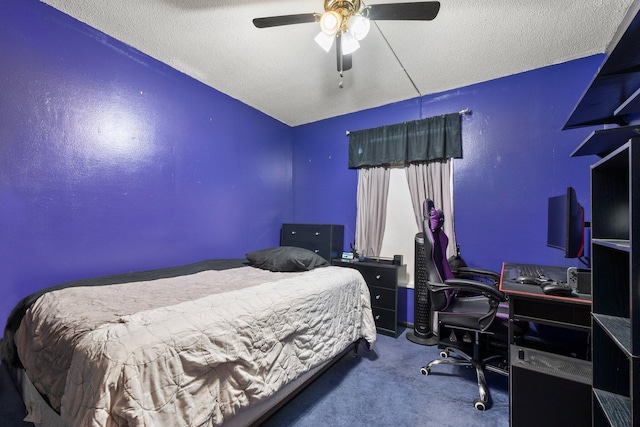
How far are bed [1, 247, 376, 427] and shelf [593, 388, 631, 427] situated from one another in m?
1.38

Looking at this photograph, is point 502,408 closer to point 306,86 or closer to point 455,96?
point 455,96

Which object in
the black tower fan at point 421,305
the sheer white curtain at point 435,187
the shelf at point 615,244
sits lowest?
the black tower fan at point 421,305

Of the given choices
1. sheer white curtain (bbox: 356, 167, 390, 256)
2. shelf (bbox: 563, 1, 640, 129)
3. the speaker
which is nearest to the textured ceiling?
shelf (bbox: 563, 1, 640, 129)

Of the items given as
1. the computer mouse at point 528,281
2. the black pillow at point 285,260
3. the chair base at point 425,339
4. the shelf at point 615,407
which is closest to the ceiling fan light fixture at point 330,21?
the black pillow at point 285,260

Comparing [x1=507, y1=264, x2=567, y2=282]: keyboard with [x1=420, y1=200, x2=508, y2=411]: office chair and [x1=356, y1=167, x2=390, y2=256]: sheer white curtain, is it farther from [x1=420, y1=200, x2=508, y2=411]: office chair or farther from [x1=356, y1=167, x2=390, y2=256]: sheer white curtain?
[x1=356, y1=167, x2=390, y2=256]: sheer white curtain

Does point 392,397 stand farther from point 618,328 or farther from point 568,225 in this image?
point 568,225

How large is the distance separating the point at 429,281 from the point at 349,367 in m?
1.02

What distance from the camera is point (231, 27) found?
2.05m

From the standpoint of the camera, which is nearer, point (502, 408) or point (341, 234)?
point (502, 408)

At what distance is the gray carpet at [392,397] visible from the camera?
163 centimetres

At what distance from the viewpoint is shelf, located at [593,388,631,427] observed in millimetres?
943

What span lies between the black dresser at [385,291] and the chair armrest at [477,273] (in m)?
0.62

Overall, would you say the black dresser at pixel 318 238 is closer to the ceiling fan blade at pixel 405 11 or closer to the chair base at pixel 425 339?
the chair base at pixel 425 339

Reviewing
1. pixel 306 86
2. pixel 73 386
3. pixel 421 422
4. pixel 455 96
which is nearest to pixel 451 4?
pixel 455 96
